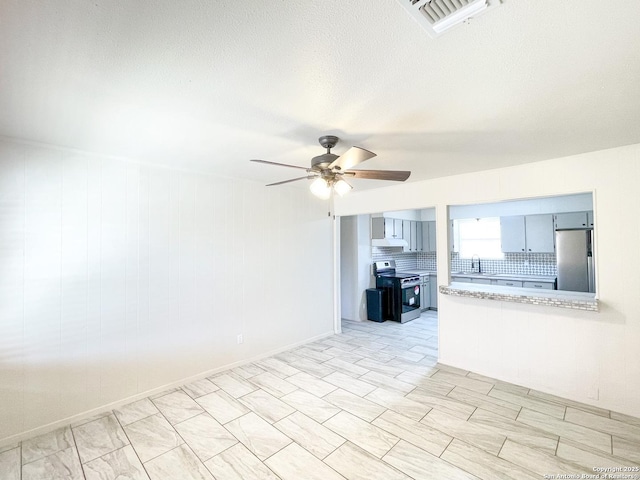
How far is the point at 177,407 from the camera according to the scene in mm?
2953

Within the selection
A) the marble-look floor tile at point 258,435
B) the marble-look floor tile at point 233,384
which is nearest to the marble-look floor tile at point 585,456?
the marble-look floor tile at point 258,435

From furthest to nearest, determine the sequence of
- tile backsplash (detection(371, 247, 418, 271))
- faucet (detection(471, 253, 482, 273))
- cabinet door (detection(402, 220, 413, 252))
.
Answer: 1. cabinet door (detection(402, 220, 413, 252))
2. tile backsplash (detection(371, 247, 418, 271))
3. faucet (detection(471, 253, 482, 273))

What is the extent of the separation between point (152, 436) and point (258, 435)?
89cm

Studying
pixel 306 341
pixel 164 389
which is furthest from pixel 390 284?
pixel 164 389

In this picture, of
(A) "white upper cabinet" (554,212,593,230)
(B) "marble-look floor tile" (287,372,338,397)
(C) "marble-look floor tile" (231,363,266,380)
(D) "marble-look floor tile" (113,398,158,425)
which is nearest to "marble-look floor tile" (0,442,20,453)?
(D) "marble-look floor tile" (113,398,158,425)

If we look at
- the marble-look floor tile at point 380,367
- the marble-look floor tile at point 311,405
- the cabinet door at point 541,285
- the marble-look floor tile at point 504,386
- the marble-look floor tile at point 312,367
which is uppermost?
the cabinet door at point 541,285

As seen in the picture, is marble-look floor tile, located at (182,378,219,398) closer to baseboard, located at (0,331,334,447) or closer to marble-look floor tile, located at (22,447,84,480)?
baseboard, located at (0,331,334,447)

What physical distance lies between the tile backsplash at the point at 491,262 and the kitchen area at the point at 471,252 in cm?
2

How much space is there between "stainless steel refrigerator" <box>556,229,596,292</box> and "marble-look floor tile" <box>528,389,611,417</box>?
7.88ft

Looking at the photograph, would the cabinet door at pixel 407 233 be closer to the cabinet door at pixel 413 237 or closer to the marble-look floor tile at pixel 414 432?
the cabinet door at pixel 413 237

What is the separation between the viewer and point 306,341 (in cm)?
479

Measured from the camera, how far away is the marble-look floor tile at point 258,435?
2.33 metres

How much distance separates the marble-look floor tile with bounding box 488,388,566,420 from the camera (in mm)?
2805

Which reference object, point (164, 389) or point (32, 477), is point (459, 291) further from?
point (32, 477)
